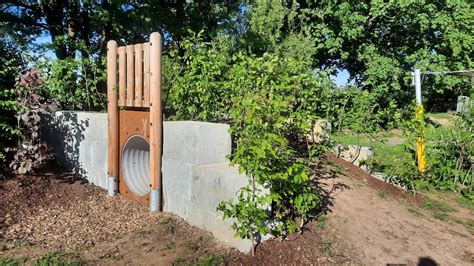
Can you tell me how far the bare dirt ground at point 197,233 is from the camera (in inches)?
133

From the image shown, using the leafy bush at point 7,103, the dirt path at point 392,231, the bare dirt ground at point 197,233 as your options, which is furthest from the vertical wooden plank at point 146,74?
the dirt path at point 392,231

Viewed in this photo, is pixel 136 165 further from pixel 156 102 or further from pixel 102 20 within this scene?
pixel 102 20

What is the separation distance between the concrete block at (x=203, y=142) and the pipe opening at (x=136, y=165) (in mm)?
1090

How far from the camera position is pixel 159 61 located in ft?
14.6

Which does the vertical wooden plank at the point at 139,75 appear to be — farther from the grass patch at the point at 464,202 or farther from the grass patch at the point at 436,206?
the grass patch at the point at 464,202

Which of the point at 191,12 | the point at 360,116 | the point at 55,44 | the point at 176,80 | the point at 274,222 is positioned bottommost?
the point at 274,222

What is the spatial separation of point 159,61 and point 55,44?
32.0 feet

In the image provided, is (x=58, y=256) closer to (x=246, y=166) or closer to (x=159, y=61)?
(x=246, y=166)

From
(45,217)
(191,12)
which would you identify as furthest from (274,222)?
(191,12)

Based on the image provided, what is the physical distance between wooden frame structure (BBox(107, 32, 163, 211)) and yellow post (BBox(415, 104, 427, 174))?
4.08m

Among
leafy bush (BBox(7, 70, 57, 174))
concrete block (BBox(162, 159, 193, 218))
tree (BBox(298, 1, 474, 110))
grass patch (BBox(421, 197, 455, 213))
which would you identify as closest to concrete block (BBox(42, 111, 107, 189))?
leafy bush (BBox(7, 70, 57, 174))

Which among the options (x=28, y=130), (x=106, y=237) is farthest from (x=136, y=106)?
(x=28, y=130)

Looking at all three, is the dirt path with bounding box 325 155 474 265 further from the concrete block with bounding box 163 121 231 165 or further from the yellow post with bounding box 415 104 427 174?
the concrete block with bounding box 163 121 231 165

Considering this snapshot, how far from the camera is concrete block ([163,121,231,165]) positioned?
3.95 metres
